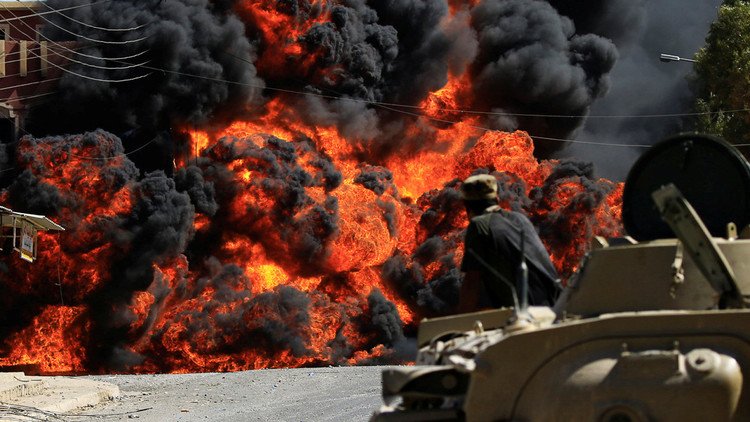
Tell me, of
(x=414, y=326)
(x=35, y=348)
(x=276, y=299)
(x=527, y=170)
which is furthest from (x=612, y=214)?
(x=35, y=348)

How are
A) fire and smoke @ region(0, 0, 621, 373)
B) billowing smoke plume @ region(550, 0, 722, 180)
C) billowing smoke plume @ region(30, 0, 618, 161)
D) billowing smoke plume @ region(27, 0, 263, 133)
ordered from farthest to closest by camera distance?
billowing smoke plume @ region(550, 0, 722, 180) → billowing smoke plume @ region(30, 0, 618, 161) → billowing smoke plume @ region(27, 0, 263, 133) → fire and smoke @ region(0, 0, 621, 373)

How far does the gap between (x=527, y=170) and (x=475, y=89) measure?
433cm

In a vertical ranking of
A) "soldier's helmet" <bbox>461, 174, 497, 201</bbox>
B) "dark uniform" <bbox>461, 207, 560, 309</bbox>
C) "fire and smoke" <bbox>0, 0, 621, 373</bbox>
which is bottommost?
"fire and smoke" <bbox>0, 0, 621, 373</bbox>

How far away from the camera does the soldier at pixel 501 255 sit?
23.7 ft

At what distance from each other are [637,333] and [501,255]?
1.83 m

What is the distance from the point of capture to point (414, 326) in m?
39.4

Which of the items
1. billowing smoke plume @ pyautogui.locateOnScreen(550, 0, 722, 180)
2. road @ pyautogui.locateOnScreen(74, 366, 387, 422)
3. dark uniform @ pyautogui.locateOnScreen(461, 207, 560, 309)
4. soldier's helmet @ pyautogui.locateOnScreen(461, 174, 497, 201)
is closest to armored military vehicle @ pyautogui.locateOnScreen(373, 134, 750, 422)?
dark uniform @ pyautogui.locateOnScreen(461, 207, 560, 309)

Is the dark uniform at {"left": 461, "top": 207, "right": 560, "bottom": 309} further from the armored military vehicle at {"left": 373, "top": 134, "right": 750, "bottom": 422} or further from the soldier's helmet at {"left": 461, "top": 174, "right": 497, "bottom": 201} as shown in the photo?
the armored military vehicle at {"left": 373, "top": 134, "right": 750, "bottom": 422}

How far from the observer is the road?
17344mm

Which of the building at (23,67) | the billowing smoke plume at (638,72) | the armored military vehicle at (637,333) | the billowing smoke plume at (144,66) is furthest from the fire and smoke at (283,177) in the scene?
the armored military vehicle at (637,333)

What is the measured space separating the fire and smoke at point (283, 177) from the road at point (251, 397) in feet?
32.9

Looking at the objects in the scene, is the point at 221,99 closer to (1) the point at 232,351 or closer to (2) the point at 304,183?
(2) the point at 304,183

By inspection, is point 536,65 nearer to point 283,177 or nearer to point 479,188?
point 283,177

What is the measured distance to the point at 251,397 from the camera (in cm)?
2036
